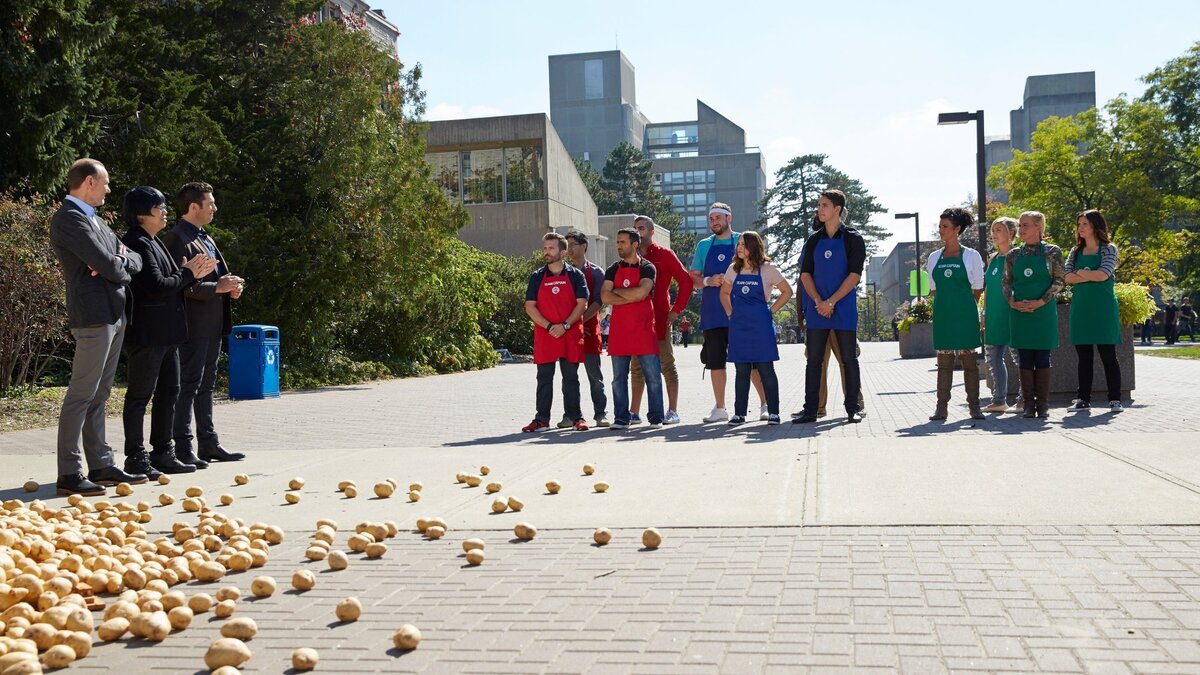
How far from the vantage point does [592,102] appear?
16900 centimetres

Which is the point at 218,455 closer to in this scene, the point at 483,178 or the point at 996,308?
the point at 996,308

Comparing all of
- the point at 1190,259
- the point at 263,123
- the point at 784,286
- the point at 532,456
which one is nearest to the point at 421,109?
the point at 263,123

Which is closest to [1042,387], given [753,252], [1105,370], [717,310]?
[1105,370]

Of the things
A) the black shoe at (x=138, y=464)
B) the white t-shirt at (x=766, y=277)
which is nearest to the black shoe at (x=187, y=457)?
the black shoe at (x=138, y=464)

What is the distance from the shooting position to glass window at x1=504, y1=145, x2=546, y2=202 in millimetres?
44406

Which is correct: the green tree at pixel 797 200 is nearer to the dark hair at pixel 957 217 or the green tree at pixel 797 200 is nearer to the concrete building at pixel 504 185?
the concrete building at pixel 504 185

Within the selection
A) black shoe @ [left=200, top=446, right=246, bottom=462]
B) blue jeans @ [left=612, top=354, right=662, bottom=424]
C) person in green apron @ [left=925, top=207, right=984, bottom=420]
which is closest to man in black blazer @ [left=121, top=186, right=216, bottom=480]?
black shoe @ [left=200, top=446, right=246, bottom=462]

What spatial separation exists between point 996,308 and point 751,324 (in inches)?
92.9

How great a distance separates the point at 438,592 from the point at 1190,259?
5000 centimetres

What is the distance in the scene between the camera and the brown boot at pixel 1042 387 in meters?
9.75

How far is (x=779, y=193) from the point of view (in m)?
108

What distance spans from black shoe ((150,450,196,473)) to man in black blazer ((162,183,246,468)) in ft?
0.61

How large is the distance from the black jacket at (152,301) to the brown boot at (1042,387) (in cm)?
705

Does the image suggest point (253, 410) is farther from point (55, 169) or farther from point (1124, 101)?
point (1124, 101)
